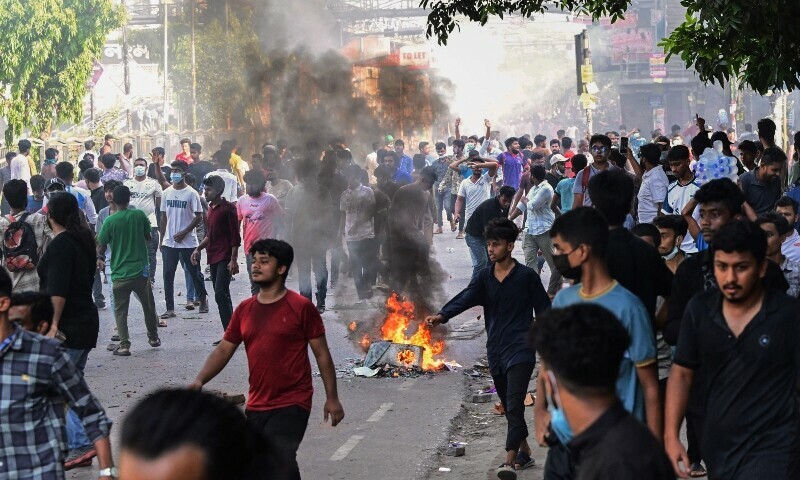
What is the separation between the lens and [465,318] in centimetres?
1469

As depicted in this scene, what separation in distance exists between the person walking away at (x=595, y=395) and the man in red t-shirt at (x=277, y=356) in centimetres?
290

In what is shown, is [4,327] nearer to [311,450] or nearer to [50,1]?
[311,450]

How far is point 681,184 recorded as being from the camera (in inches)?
410

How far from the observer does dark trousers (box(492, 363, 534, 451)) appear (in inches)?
293

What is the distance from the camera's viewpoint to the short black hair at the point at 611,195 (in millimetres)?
6008

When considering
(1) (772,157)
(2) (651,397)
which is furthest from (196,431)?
(1) (772,157)

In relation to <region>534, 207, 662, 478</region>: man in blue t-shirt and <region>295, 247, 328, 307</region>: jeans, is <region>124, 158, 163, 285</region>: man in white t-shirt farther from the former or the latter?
<region>534, 207, 662, 478</region>: man in blue t-shirt

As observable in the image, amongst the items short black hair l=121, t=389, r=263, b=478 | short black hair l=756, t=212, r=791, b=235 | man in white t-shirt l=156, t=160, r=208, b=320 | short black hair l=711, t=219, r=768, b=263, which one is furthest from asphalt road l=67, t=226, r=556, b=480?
short black hair l=121, t=389, r=263, b=478

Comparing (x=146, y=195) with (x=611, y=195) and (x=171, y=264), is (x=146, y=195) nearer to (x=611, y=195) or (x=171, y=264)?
(x=171, y=264)

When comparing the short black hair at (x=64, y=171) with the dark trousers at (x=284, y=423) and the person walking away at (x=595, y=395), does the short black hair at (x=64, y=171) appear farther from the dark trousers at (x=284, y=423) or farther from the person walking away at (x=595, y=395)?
the person walking away at (x=595, y=395)

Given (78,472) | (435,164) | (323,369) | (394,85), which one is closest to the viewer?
(323,369)

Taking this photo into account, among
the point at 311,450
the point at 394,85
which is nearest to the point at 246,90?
the point at 394,85

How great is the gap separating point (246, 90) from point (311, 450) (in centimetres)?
1620

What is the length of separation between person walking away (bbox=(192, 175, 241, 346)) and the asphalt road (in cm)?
59
